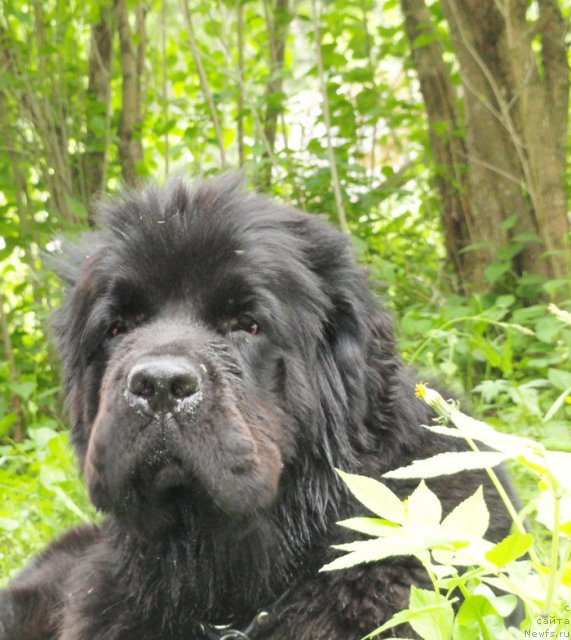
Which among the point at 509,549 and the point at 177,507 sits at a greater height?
the point at 509,549

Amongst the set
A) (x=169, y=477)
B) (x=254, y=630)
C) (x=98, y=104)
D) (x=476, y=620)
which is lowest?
(x=254, y=630)

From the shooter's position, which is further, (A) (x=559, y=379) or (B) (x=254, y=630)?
(A) (x=559, y=379)

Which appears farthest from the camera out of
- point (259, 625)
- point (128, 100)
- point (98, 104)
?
point (128, 100)

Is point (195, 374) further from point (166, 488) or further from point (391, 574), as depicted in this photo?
point (391, 574)

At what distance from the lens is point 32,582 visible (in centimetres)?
395

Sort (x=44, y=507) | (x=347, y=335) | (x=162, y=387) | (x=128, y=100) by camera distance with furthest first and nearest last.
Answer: (x=128, y=100), (x=44, y=507), (x=347, y=335), (x=162, y=387)

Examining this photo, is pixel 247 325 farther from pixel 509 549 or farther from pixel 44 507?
pixel 44 507

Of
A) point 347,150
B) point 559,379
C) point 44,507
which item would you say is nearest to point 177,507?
point 44,507

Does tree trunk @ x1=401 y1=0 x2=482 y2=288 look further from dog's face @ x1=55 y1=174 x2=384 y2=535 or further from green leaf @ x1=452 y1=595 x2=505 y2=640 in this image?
green leaf @ x1=452 y1=595 x2=505 y2=640

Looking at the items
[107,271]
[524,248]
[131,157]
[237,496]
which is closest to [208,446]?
[237,496]

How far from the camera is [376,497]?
126 cm

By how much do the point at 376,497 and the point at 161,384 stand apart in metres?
1.33

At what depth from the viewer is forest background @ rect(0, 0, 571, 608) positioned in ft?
18.9

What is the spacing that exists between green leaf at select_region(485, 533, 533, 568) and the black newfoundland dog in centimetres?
145
